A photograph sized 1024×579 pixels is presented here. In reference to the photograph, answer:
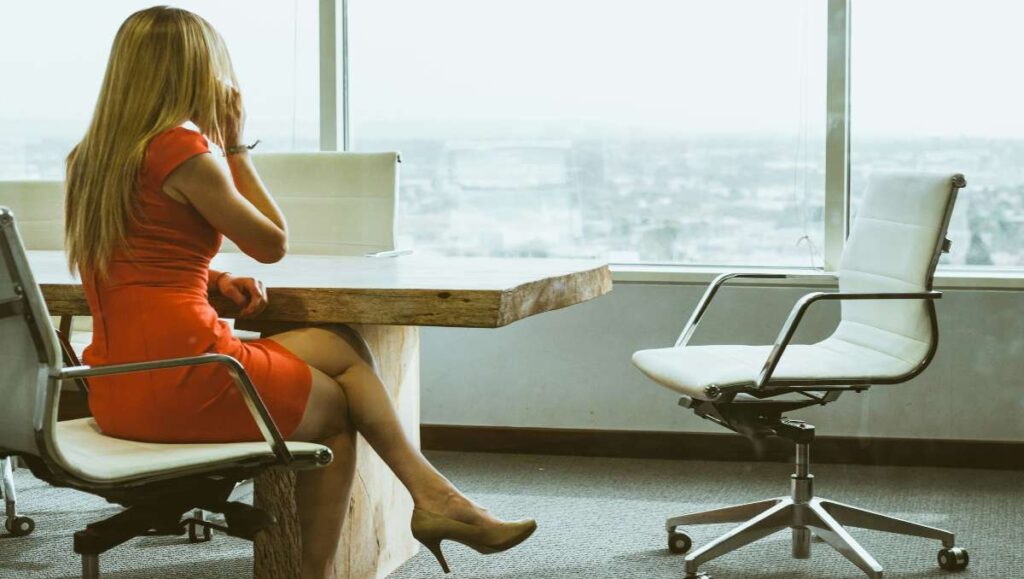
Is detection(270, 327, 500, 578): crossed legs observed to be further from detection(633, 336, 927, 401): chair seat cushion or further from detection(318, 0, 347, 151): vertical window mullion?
detection(318, 0, 347, 151): vertical window mullion

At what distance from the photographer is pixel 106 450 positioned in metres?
1.95

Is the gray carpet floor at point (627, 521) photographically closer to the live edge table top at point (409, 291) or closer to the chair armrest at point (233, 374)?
the live edge table top at point (409, 291)

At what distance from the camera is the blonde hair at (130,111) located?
1997 millimetres

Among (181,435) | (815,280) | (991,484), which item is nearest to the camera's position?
(181,435)

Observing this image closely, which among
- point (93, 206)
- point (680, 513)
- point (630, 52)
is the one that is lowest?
point (680, 513)

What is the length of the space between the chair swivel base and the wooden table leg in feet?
2.24

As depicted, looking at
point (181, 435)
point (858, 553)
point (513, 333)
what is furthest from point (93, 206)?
point (513, 333)

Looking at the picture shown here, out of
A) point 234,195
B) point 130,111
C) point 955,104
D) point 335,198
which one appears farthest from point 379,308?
point 955,104

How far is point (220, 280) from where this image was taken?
83.9 inches

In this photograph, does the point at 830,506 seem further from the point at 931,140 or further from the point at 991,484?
the point at 931,140

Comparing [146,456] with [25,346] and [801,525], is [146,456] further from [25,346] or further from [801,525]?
[801,525]

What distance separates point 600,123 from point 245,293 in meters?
2.16

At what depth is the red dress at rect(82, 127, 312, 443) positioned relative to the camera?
1.99m

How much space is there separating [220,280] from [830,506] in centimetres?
156
